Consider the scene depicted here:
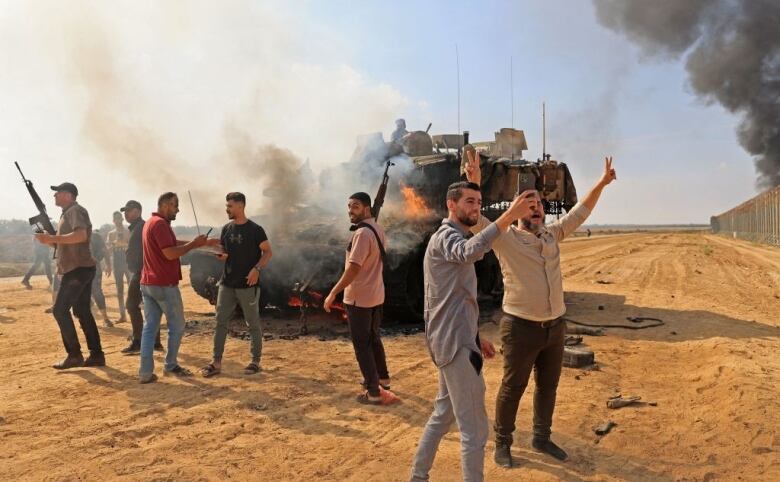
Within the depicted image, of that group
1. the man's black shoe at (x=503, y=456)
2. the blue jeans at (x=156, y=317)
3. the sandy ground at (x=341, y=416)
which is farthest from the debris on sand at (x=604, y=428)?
the blue jeans at (x=156, y=317)

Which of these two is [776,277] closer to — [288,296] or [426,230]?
[426,230]

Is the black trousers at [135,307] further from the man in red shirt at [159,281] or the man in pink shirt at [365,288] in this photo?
the man in pink shirt at [365,288]

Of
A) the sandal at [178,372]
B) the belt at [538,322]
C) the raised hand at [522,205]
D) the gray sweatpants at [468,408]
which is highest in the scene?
the raised hand at [522,205]

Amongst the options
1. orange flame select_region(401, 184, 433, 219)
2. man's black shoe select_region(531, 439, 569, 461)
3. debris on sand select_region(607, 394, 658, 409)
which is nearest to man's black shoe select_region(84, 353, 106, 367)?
man's black shoe select_region(531, 439, 569, 461)

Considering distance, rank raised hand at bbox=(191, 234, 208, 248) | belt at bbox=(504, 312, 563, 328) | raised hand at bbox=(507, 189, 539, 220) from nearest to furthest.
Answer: raised hand at bbox=(507, 189, 539, 220) < belt at bbox=(504, 312, 563, 328) < raised hand at bbox=(191, 234, 208, 248)

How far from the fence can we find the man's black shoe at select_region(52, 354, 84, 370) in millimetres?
37782

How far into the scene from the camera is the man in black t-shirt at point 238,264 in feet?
20.7

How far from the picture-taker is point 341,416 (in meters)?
5.11

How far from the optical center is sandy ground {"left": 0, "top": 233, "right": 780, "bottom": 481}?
3998 millimetres

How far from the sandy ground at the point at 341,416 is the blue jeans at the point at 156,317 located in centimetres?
32

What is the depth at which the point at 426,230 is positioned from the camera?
382 inches

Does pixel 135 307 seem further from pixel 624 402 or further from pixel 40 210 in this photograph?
pixel 624 402

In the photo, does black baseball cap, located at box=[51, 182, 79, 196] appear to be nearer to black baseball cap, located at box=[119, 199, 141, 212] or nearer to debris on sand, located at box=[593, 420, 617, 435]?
black baseball cap, located at box=[119, 199, 141, 212]

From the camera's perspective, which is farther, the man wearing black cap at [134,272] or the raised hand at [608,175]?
the man wearing black cap at [134,272]
